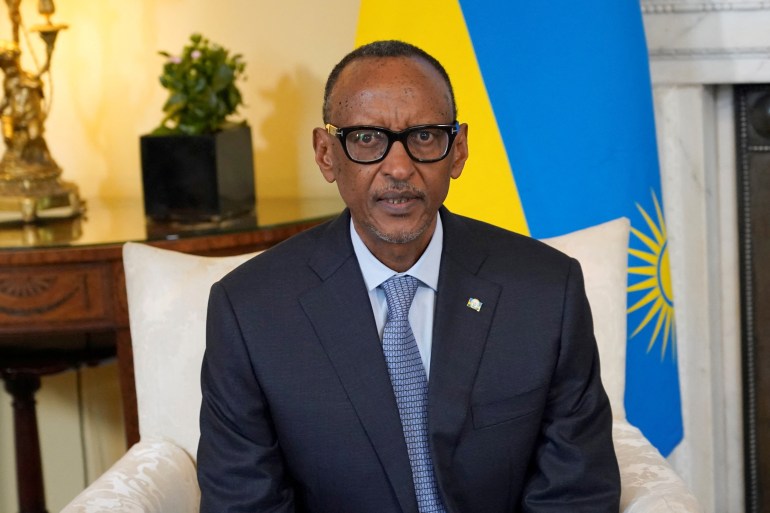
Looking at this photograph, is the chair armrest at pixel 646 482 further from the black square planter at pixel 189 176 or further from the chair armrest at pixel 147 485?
the black square planter at pixel 189 176

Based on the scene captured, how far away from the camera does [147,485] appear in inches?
73.3

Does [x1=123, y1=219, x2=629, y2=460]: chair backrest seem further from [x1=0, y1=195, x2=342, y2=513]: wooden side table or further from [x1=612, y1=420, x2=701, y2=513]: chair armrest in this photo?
[x1=0, y1=195, x2=342, y2=513]: wooden side table

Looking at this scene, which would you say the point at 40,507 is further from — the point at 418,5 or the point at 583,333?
the point at 583,333

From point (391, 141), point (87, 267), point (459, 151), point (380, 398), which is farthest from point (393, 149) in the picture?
point (87, 267)

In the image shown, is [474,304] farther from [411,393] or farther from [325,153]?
[325,153]

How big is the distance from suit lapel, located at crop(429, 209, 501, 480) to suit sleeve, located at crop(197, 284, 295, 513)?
0.79ft

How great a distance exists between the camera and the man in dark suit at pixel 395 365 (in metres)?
1.61

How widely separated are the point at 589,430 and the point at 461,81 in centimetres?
102

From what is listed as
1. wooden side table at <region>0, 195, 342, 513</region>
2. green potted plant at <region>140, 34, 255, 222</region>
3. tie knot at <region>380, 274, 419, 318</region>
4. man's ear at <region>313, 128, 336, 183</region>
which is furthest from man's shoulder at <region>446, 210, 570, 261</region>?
green potted plant at <region>140, 34, 255, 222</region>

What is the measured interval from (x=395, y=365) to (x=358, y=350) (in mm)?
60

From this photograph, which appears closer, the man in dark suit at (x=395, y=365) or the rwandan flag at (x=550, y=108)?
the man in dark suit at (x=395, y=365)

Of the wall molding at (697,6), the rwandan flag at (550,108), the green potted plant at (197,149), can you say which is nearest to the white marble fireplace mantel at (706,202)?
the wall molding at (697,6)

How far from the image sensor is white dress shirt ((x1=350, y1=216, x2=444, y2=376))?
1699mm

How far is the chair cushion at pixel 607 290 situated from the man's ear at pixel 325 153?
22.2 inches
